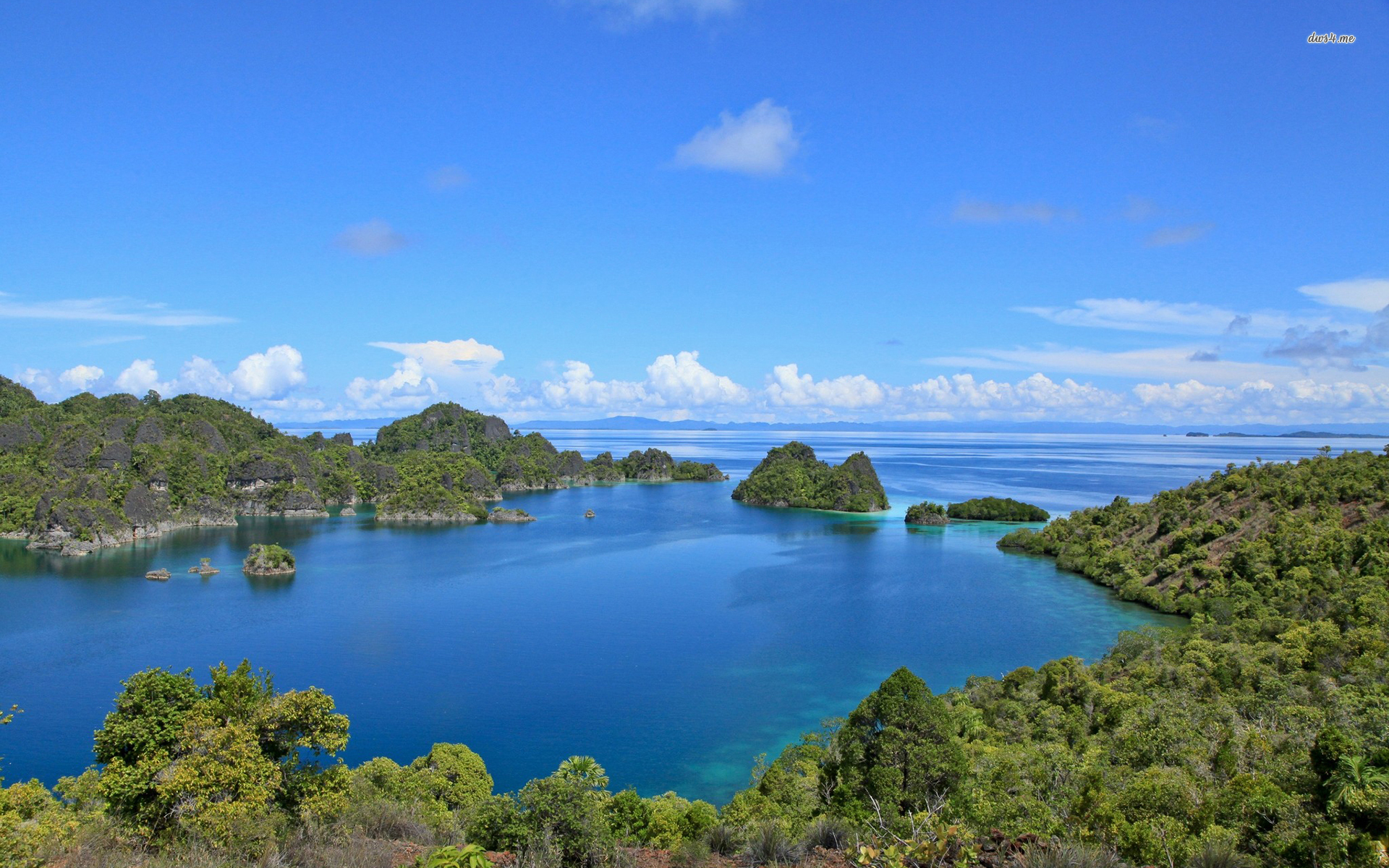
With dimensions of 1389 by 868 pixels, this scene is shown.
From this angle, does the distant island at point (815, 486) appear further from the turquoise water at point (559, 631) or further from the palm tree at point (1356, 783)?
the palm tree at point (1356, 783)

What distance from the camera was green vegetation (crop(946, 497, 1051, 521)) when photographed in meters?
83.8

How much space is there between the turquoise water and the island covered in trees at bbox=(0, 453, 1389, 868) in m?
4.47

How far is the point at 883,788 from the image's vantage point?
15.2 meters

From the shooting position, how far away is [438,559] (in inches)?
2514

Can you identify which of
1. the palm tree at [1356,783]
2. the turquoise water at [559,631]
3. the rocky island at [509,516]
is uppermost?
the palm tree at [1356,783]

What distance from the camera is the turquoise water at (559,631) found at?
2680cm

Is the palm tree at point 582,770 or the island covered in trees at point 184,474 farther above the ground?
the island covered in trees at point 184,474

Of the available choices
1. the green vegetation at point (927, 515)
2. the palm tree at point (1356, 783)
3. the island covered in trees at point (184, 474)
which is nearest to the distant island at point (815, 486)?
the green vegetation at point (927, 515)

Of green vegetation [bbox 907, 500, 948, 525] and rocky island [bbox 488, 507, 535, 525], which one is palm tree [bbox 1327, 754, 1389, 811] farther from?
rocky island [bbox 488, 507, 535, 525]

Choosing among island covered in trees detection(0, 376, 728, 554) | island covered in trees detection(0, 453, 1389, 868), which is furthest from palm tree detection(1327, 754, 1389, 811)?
island covered in trees detection(0, 376, 728, 554)

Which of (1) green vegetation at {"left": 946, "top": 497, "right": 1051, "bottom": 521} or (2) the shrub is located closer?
(2) the shrub

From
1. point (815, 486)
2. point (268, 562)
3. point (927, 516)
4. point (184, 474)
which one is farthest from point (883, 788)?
point (184, 474)

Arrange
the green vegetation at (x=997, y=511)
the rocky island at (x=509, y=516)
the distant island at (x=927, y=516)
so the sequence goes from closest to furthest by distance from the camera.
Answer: the distant island at (x=927, y=516) → the green vegetation at (x=997, y=511) → the rocky island at (x=509, y=516)

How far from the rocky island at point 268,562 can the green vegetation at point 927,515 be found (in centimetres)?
6006
